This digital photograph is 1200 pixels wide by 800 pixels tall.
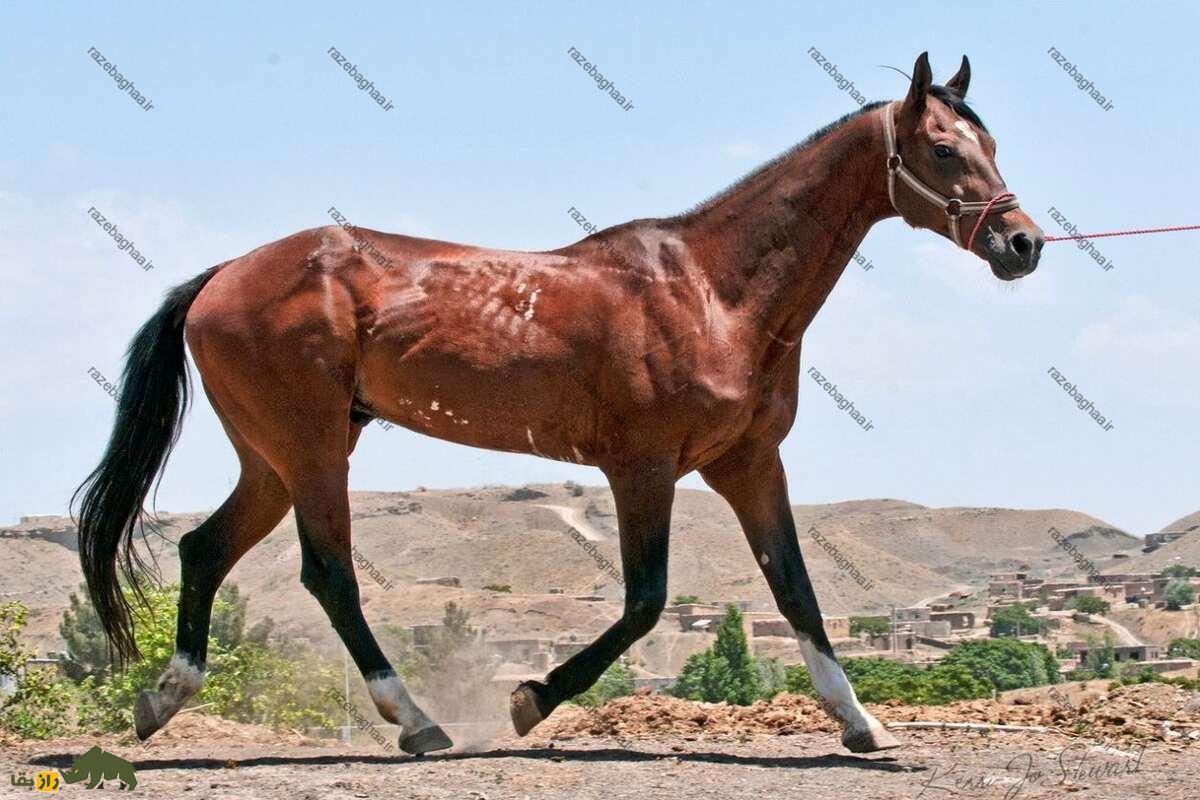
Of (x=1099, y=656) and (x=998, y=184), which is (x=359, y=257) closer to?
(x=998, y=184)

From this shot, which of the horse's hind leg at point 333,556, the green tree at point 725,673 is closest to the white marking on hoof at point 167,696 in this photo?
the horse's hind leg at point 333,556

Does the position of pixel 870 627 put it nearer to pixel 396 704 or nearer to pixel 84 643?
pixel 84 643

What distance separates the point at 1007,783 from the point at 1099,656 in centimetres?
5281

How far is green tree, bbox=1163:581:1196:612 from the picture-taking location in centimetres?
8756

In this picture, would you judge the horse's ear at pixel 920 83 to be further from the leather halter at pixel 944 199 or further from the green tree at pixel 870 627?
the green tree at pixel 870 627

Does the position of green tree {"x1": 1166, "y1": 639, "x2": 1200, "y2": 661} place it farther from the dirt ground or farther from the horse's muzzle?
the horse's muzzle

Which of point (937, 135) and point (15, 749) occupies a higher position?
point (937, 135)

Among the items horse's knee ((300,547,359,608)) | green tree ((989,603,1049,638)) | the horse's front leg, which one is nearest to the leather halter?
the horse's front leg

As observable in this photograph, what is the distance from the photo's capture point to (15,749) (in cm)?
894

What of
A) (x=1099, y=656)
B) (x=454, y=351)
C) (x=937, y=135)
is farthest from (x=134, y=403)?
(x=1099, y=656)

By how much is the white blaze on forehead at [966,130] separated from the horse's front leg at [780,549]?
1.94 m

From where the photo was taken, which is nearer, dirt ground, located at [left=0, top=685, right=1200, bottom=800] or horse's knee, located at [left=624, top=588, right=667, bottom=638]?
dirt ground, located at [left=0, top=685, right=1200, bottom=800]

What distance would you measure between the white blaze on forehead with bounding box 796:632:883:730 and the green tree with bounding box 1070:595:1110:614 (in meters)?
87.8

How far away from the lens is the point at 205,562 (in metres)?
8.68
